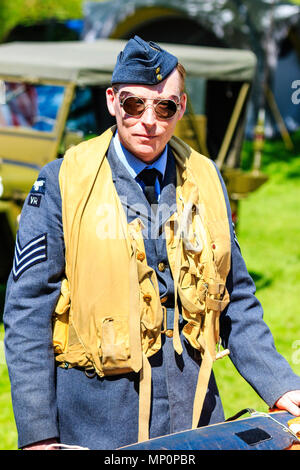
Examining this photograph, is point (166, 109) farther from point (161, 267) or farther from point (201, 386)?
point (201, 386)

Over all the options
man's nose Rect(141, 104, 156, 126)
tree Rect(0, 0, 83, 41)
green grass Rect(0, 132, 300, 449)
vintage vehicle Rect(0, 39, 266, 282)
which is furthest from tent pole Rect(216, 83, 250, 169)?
tree Rect(0, 0, 83, 41)

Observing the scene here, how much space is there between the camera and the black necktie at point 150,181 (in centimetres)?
188

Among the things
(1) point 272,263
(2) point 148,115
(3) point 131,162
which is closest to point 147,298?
(3) point 131,162

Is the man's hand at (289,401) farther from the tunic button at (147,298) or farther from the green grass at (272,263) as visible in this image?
the green grass at (272,263)

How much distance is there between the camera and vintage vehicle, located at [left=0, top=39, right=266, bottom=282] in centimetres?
505

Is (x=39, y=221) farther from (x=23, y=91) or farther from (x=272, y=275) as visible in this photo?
(x=272, y=275)

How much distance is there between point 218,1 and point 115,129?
474 inches

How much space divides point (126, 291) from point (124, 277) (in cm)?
4

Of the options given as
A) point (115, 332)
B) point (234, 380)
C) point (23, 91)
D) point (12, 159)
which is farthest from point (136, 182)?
point (23, 91)

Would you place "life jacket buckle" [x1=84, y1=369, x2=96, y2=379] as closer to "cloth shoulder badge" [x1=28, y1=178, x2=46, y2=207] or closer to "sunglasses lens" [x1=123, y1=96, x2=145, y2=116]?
"cloth shoulder badge" [x1=28, y1=178, x2=46, y2=207]

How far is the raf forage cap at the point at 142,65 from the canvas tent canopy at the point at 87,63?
3.63 m

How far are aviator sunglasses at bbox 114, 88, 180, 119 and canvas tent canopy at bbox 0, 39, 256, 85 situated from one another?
145 inches

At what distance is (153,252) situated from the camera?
181 cm

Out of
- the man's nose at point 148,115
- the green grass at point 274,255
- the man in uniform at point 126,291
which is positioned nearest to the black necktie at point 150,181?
the man in uniform at point 126,291
